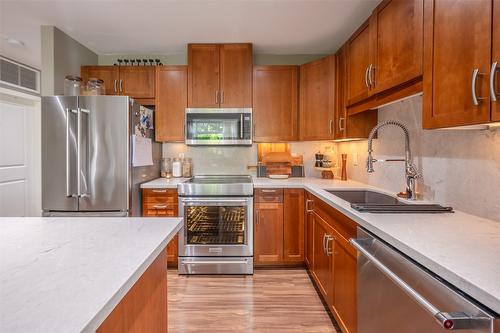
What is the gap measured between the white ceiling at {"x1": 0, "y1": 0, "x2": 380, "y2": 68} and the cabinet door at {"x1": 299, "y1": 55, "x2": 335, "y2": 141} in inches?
13.0

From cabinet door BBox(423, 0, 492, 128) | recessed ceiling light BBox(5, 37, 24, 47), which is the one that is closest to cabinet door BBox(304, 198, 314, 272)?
cabinet door BBox(423, 0, 492, 128)

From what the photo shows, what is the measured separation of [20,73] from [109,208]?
2.65 m

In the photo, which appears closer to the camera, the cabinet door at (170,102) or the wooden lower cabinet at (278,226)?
the wooden lower cabinet at (278,226)

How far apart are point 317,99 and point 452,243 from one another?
7.64 feet

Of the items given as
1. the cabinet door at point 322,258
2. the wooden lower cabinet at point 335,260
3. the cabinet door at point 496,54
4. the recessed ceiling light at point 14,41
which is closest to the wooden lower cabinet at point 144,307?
the wooden lower cabinet at point 335,260

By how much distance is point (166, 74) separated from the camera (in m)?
3.21

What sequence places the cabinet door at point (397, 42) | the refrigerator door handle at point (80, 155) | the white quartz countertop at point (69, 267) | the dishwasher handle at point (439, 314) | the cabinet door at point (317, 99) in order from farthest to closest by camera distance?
the cabinet door at point (317, 99), the refrigerator door handle at point (80, 155), the cabinet door at point (397, 42), the dishwasher handle at point (439, 314), the white quartz countertop at point (69, 267)

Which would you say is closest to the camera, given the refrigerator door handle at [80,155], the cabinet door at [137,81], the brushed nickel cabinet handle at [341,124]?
the refrigerator door handle at [80,155]

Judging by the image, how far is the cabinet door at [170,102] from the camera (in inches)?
126

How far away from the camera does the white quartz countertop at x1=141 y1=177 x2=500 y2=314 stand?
745mm

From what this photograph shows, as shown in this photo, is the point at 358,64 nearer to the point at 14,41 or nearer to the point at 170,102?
the point at 170,102

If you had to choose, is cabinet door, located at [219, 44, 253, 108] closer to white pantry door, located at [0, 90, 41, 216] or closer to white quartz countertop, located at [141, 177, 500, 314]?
white quartz countertop, located at [141, 177, 500, 314]

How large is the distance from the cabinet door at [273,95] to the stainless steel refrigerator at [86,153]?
141 centimetres

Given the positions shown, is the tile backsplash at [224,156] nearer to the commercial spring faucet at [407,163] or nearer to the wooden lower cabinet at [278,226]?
the wooden lower cabinet at [278,226]
